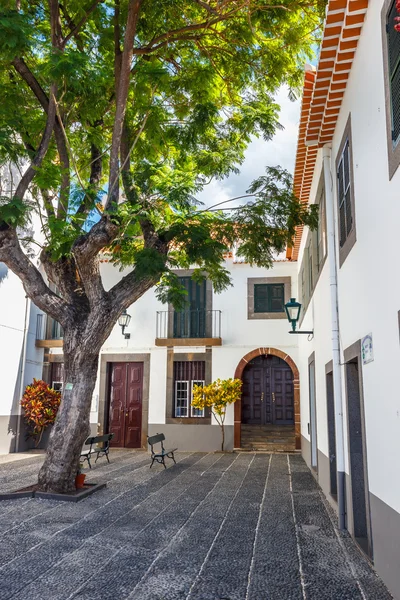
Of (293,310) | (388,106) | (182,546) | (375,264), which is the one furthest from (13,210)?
(293,310)

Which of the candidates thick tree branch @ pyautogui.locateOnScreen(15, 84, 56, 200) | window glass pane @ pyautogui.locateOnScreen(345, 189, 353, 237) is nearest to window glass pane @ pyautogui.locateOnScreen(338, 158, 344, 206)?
window glass pane @ pyautogui.locateOnScreen(345, 189, 353, 237)

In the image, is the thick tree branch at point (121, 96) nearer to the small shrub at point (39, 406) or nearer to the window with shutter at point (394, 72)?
the window with shutter at point (394, 72)

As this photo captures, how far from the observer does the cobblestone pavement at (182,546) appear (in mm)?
3932

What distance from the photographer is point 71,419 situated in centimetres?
766

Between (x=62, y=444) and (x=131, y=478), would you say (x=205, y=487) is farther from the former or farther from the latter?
(x=62, y=444)

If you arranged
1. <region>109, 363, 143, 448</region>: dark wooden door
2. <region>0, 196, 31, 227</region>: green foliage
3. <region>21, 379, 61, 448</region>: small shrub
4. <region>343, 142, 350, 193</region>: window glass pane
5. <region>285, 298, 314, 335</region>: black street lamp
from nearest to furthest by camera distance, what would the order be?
<region>343, 142, 350, 193</region>: window glass pane, <region>0, 196, 31, 227</region>: green foliage, <region>285, 298, 314, 335</region>: black street lamp, <region>21, 379, 61, 448</region>: small shrub, <region>109, 363, 143, 448</region>: dark wooden door

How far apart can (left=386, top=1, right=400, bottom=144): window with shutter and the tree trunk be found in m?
5.68

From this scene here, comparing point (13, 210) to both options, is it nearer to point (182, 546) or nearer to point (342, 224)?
point (342, 224)

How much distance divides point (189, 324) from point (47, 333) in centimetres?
453

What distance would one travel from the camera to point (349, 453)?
5.43 m

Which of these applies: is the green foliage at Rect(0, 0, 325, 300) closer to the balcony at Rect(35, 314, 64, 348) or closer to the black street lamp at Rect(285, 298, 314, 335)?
the black street lamp at Rect(285, 298, 314, 335)

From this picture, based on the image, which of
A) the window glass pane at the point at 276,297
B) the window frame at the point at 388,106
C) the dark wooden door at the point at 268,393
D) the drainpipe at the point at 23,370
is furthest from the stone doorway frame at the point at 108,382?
the window frame at the point at 388,106

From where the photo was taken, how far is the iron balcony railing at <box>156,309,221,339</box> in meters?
14.8

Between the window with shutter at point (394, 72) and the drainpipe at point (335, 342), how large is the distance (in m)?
2.87
